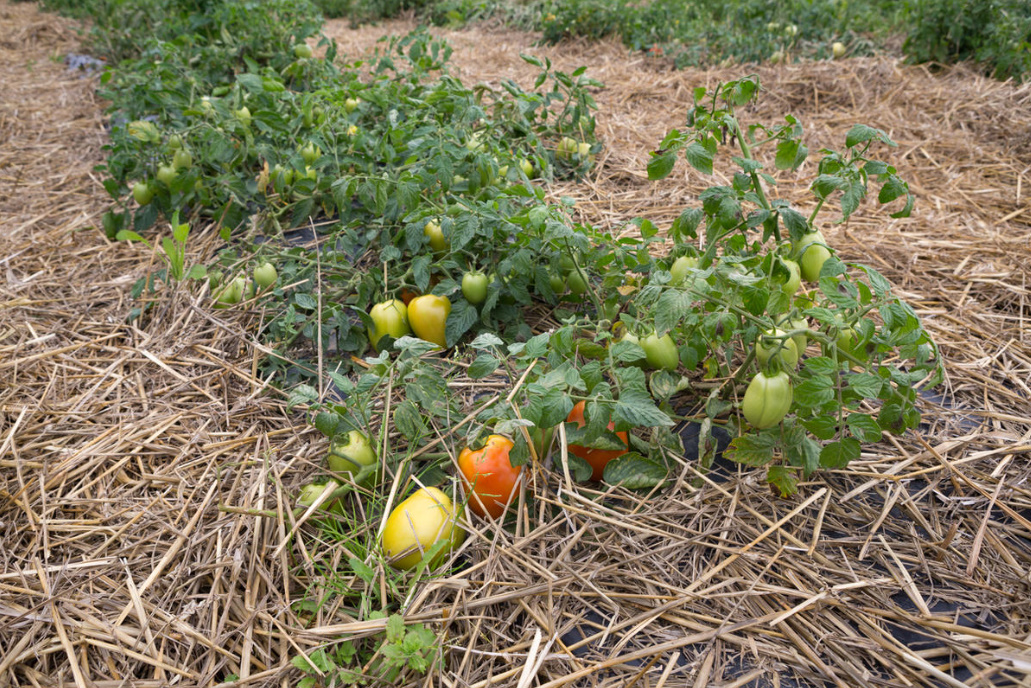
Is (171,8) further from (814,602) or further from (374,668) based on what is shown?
(814,602)

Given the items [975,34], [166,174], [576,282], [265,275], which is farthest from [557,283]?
[975,34]

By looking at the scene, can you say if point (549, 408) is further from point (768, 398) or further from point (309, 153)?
point (309, 153)

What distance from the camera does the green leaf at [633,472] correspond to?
1427 mm

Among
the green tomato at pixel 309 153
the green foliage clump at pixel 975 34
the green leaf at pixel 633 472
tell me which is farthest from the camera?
the green foliage clump at pixel 975 34

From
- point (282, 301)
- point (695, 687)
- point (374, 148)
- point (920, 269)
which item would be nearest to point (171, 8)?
point (374, 148)

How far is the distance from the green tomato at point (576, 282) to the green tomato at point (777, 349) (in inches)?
21.6

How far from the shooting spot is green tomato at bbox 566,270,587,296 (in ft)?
5.96

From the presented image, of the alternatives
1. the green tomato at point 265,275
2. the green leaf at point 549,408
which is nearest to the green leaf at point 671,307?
the green leaf at point 549,408

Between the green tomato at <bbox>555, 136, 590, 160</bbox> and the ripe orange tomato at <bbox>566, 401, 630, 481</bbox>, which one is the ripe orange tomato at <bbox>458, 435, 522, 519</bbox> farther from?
the green tomato at <bbox>555, 136, 590, 160</bbox>

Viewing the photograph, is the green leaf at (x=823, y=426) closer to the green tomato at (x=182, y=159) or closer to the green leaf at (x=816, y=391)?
the green leaf at (x=816, y=391)

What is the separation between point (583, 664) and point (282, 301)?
146 cm

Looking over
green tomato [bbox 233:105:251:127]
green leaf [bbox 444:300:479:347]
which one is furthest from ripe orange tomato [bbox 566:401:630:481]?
green tomato [bbox 233:105:251:127]

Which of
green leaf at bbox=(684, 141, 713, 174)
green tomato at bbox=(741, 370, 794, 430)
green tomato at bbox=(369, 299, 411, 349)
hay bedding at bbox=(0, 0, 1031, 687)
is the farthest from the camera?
green tomato at bbox=(369, 299, 411, 349)

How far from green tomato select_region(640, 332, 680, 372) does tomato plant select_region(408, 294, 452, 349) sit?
0.64 m
